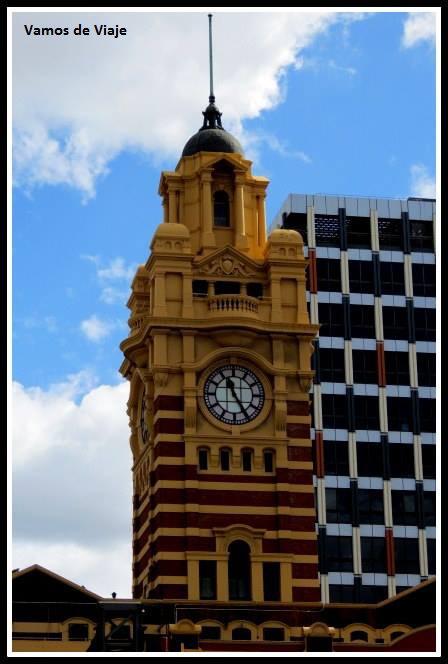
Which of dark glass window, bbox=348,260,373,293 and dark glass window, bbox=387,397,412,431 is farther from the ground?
dark glass window, bbox=348,260,373,293

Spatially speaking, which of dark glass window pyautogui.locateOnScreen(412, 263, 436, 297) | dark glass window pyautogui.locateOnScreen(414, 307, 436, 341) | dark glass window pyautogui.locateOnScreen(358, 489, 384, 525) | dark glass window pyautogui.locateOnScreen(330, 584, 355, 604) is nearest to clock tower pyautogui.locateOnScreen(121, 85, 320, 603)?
dark glass window pyautogui.locateOnScreen(330, 584, 355, 604)

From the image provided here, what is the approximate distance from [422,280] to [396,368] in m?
7.29

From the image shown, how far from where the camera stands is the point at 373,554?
116m

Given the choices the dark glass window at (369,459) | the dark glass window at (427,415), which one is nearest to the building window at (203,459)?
the dark glass window at (369,459)

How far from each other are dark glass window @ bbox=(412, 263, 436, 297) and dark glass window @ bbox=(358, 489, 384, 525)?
52.5 feet

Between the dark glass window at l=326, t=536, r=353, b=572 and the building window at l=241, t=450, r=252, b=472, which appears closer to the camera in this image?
the building window at l=241, t=450, r=252, b=472

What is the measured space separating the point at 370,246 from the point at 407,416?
13307 millimetres

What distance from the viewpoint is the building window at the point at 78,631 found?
75062 mm

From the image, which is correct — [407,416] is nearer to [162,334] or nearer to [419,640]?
[162,334]

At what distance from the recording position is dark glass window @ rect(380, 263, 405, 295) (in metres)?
124

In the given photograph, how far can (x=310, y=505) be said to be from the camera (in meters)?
79.8

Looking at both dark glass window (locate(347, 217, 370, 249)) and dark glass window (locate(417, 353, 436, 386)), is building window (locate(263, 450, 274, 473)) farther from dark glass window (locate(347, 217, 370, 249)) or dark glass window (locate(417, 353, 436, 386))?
dark glass window (locate(347, 217, 370, 249))

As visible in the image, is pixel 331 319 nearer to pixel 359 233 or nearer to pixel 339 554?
pixel 359 233
